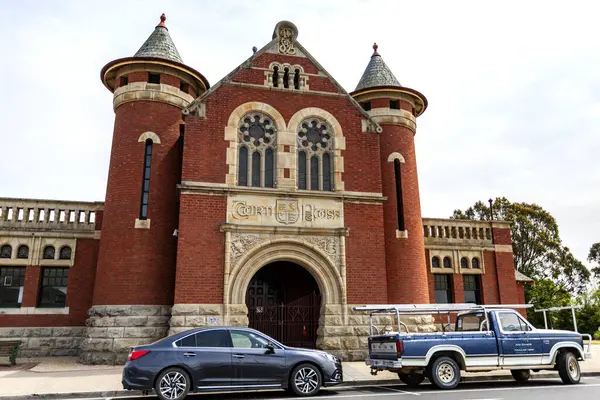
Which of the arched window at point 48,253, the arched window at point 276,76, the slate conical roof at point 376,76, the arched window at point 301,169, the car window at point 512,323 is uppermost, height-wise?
the slate conical roof at point 376,76

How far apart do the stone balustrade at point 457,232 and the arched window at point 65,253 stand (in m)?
Result: 16.5

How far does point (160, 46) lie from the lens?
67.2 ft

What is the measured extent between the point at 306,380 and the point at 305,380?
0.02 metres

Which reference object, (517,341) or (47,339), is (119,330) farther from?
(517,341)

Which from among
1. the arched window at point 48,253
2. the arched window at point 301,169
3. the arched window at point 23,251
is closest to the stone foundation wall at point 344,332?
the arched window at point 301,169

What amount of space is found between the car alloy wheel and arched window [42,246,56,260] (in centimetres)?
1424

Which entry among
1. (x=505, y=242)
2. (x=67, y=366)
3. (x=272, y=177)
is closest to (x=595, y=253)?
(x=505, y=242)

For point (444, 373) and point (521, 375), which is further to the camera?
point (521, 375)

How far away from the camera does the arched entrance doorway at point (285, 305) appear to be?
18.0 m

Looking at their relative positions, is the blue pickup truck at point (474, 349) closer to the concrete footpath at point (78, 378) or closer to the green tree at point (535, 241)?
the concrete footpath at point (78, 378)

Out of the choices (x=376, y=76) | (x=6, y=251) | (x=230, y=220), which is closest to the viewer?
(x=230, y=220)

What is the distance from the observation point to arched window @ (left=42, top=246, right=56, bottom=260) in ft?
67.0

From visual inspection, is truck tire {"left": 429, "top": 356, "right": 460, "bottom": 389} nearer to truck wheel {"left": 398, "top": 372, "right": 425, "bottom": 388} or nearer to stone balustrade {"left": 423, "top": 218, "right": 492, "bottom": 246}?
truck wheel {"left": 398, "top": 372, "right": 425, "bottom": 388}

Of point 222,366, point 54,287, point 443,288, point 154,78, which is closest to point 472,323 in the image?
point 222,366
